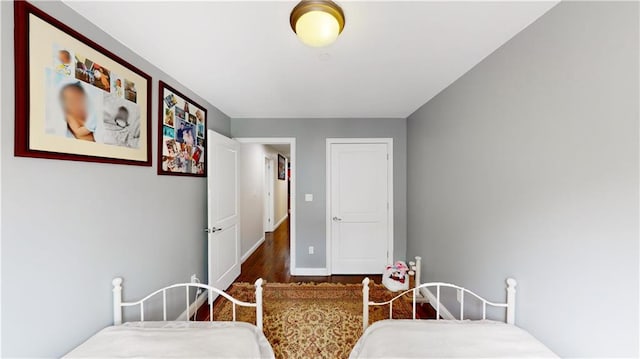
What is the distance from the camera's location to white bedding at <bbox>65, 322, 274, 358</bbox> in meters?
1.09

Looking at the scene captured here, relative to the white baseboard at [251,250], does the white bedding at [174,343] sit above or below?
above

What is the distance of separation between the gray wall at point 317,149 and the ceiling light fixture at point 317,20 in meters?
2.19

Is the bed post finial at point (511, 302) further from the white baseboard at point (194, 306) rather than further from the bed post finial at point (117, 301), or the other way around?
the white baseboard at point (194, 306)

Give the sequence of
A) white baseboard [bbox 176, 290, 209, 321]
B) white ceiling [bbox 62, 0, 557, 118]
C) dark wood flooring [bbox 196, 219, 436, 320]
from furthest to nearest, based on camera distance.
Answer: dark wood flooring [bbox 196, 219, 436, 320]
white baseboard [bbox 176, 290, 209, 321]
white ceiling [bbox 62, 0, 557, 118]

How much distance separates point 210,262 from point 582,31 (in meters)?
3.14

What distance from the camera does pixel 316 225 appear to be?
3408mm

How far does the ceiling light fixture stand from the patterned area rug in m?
2.17

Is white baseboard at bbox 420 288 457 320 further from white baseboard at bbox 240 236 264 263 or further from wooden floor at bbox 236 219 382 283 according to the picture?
white baseboard at bbox 240 236 264 263

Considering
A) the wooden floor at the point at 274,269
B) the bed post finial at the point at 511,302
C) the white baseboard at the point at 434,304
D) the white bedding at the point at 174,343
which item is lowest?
the wooden floor at the point at 274,269

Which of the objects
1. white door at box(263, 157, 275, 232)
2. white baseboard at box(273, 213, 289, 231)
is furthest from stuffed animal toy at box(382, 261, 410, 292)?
white baseboard at box(273, 213, 289, 231)

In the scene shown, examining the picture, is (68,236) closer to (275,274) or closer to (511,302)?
(511,302)

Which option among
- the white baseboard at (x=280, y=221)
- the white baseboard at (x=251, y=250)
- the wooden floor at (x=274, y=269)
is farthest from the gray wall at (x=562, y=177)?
the white baseboard at (x=280, y=221)

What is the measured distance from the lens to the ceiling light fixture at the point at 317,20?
1.12 metres

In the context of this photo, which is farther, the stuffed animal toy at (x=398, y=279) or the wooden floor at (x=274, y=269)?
the wooden floor at (x=274, y=269)
